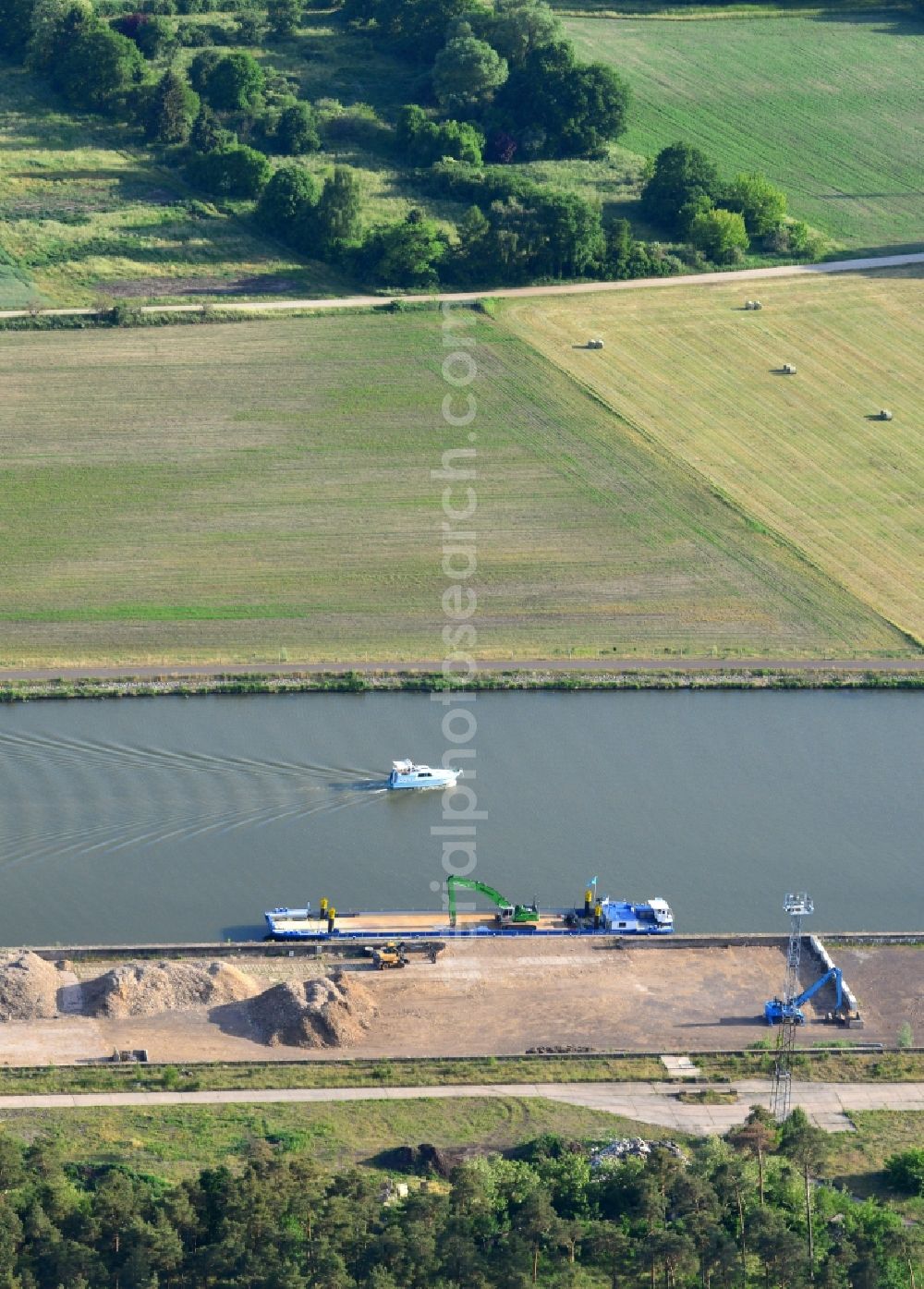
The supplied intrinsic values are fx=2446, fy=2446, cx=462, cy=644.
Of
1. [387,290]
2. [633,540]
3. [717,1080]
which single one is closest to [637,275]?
[387,290]

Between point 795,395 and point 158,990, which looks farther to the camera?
point 795,395

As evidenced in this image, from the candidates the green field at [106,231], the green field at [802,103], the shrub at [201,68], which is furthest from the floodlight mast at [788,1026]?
the shrub at [201,68]

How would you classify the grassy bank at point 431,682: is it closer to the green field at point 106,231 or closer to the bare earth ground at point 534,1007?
the bare earth ground at point 534,1007

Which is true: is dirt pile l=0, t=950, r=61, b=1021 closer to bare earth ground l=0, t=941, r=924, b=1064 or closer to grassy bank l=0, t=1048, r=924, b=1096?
bare earth ground l=0, t=941, r=924, b=1064

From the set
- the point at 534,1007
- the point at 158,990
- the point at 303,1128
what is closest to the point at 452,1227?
the point at 303,1128

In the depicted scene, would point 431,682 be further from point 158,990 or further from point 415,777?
point 158,990

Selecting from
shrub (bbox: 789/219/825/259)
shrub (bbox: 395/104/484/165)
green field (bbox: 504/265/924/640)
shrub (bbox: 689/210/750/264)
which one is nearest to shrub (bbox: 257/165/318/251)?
shrub (bbox: 395/104/484/165)

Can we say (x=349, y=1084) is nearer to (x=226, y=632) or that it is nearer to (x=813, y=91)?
(x=226, y=632)
